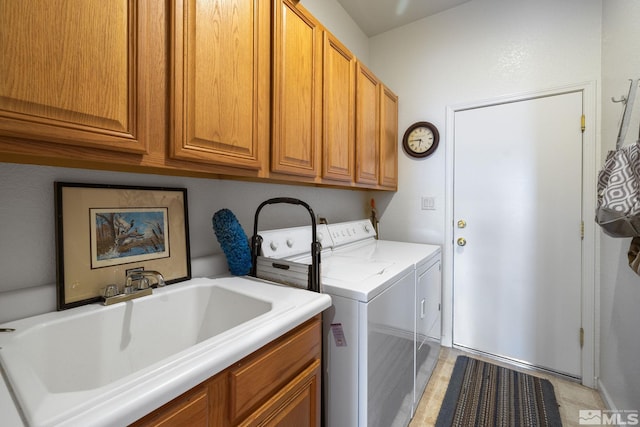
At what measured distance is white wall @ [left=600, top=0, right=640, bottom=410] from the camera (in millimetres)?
1362

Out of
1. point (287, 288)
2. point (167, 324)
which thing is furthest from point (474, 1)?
point (167, 324)

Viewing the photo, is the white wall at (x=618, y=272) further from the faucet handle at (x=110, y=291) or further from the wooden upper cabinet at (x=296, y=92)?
the faucet handle at (x=110, y=291)

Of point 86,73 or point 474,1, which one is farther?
point 474,1

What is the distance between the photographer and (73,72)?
0.65 metres

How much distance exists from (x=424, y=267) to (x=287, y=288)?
3.46 ft

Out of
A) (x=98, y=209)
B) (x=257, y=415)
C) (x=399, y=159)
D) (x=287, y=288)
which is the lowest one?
(x=257, y=415)

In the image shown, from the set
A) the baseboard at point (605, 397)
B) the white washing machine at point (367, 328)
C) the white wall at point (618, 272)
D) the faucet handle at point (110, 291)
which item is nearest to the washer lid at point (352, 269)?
the white washing machine at point (367, 328)

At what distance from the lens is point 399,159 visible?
2.57 m

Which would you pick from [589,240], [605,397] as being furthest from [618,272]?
[605,397]

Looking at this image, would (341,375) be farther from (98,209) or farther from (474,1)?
(474,1)

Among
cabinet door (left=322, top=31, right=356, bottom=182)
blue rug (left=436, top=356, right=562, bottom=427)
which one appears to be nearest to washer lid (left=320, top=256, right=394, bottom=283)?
cabinet door (left=322, top=31, right=356, bottom=182)

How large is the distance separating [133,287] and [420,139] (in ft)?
7.80

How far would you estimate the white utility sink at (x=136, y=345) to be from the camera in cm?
46

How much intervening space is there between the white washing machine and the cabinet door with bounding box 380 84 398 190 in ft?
2.72
